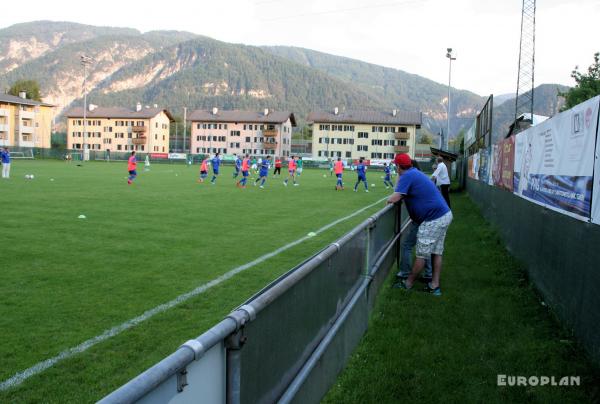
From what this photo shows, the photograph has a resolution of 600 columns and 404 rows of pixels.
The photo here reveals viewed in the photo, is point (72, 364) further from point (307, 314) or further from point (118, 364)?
point (307, 314)

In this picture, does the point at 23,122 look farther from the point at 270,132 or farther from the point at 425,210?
the point at 425,210

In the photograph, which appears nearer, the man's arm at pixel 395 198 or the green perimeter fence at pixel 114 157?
the man's arm at pixel 395 198

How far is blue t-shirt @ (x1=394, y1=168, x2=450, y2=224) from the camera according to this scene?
280 inches

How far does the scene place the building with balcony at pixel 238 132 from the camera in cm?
10644

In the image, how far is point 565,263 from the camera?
5.79 meters

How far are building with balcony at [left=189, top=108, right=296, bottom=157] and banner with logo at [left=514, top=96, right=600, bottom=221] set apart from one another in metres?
98.3

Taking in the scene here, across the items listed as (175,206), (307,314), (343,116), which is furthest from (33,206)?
(343,116)

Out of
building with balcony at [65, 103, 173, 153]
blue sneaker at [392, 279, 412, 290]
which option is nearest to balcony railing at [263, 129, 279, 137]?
building with balcony at [65, 103, 173, 153]

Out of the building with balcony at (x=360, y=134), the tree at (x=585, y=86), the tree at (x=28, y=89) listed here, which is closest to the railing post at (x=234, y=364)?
the tree at (x=585, y=86)

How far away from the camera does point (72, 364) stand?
14.3 ft

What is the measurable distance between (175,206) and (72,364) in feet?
43.1

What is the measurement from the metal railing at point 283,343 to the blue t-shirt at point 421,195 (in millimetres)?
1128

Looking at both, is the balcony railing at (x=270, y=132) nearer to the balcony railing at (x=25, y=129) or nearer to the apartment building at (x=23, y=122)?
the apartment building at (x=23, y=122)

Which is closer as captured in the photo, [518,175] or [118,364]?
[118,364]
